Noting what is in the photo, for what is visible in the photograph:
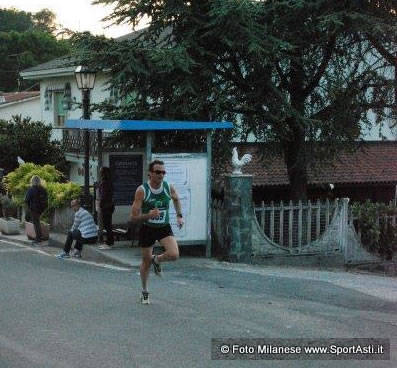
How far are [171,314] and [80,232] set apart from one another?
20.6ft

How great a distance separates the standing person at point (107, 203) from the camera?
13336 millimetres

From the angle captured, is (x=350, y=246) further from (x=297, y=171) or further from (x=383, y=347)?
(x=383, y=347)

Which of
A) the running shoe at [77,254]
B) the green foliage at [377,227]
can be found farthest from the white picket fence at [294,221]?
the running shoe at [77,254]

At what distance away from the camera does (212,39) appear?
47.0ft

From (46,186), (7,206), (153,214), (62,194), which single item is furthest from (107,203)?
(7,206)

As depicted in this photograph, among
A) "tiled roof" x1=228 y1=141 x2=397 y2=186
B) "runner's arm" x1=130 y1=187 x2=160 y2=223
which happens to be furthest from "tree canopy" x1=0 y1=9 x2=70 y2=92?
"runner's arm" x1=130 y1=187 x2=160 y2=223

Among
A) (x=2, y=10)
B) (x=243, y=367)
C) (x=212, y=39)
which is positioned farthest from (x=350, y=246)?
(x=2, y=10)

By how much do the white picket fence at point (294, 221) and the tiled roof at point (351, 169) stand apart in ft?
18.9

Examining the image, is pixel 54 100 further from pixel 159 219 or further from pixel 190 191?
pixel 159 219

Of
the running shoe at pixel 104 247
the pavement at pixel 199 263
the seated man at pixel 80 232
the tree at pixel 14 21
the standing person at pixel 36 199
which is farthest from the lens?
the tree at pixel 14 21

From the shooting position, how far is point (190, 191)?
1228 centimetres

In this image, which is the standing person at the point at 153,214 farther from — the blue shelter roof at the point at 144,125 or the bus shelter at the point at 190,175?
the bus shelter at the point at 190,175

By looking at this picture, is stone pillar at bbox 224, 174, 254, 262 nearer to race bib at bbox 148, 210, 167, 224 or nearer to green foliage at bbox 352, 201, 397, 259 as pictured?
green foliage at bbox 352, 201, 397, 259

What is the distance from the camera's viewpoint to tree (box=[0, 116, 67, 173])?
945 inches
